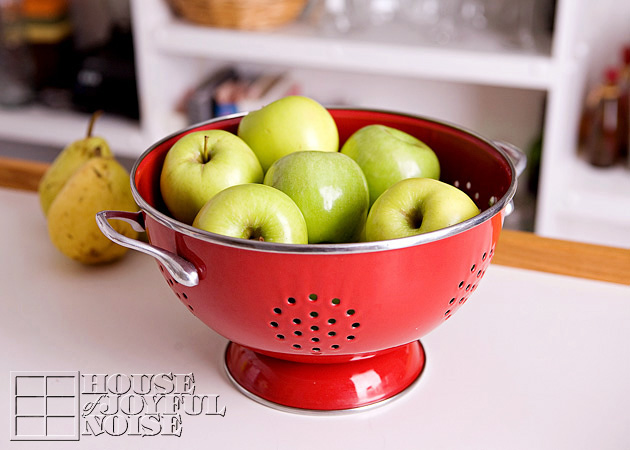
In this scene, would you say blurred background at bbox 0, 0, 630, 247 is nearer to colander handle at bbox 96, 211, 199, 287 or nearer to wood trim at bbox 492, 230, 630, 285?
wood trim at bbox 492, 230, 630, 285

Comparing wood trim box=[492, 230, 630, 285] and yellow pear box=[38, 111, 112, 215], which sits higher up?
yellow pear box=[38, 111, 112, 215]

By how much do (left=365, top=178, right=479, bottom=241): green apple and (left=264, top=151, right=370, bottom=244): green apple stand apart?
3cm

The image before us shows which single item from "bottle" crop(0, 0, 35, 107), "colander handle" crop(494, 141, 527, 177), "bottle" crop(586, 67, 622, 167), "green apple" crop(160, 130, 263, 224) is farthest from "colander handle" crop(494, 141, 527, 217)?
"bottle" crop(0, 0, 35, 107)

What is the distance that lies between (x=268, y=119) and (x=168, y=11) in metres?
1.10

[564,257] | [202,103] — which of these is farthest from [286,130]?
[202,103]

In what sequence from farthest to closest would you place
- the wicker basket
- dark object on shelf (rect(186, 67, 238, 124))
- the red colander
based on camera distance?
dark object on shelf (rect(186, 67, 238, 124))
the wicker basket
the red colander

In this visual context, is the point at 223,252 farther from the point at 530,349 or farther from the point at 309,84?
the point at 309,84

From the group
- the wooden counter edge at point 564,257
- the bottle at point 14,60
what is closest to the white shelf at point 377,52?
the bottle at point 14,60

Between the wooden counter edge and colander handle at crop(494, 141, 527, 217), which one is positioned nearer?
colander handle at crop(494, 141, 527, 217)

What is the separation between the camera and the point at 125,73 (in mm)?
1677

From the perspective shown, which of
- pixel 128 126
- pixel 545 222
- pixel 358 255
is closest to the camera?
pixel 358 255

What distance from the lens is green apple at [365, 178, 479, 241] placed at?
0.50m

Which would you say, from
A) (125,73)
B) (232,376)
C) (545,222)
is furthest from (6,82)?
(232,376)

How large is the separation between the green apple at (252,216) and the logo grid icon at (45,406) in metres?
0.18
